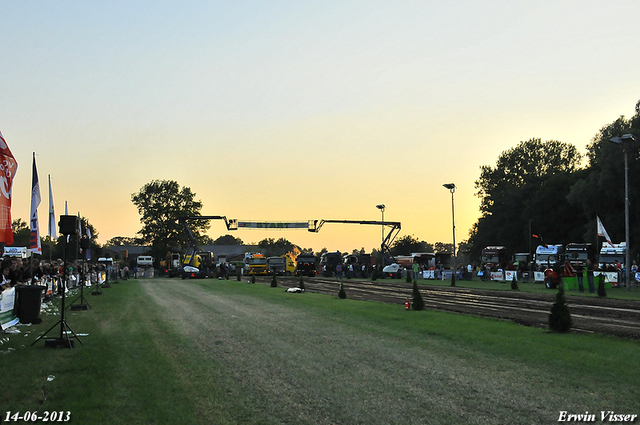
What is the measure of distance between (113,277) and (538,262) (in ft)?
143

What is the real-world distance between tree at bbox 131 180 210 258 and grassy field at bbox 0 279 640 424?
99913 mm

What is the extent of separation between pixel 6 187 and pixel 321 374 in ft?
26.2

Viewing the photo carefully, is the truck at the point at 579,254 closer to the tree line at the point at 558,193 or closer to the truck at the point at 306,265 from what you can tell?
the tree line at the point at 558,193

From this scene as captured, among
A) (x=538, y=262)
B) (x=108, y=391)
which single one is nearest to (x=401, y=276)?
(x=538, y=262)

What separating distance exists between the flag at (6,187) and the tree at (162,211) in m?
100

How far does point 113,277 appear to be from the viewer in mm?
58594

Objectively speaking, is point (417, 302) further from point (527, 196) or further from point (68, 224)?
→ point (527, 196)

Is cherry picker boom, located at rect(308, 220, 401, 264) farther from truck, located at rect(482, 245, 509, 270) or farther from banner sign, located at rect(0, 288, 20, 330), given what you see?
banner sign, located at rect(0, 288, 20, 330)

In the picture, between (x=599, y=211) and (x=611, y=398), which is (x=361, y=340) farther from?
(x=599, y=211)

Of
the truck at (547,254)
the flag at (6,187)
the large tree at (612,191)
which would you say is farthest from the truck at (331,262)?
the flag at (6,187)

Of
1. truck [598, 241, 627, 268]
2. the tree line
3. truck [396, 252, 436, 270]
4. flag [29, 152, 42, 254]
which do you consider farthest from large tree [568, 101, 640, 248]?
flag [29, 152, 42, 254]

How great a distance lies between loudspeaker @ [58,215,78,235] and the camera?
12143 mm

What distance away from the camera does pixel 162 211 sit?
116188 millimetres

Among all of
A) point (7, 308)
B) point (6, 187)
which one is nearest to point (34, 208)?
point (7, 308)
